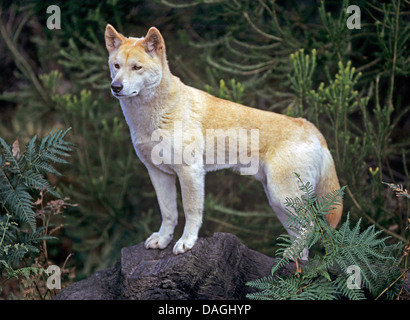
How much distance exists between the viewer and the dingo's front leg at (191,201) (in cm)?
426

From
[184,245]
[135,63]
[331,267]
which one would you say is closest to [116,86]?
[135,63]

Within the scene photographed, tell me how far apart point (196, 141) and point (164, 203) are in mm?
690

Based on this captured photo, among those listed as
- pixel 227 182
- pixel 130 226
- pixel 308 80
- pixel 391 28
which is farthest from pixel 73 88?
pixel 391 28

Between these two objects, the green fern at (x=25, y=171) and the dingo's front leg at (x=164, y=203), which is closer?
the green fern at (x=25, y=171)

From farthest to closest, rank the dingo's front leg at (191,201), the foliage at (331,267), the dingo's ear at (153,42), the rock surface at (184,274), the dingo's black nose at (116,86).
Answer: the dingo's front leg at (191,201), the rock surface at (184,274), the dingo's ear at (153,42), the dingo's black nose at (116,86), the foliage at (331,267)

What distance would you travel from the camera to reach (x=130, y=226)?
27.0ft

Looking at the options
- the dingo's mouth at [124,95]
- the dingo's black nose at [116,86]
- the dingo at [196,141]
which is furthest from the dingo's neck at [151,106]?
the dingo's black nose at [116,86]

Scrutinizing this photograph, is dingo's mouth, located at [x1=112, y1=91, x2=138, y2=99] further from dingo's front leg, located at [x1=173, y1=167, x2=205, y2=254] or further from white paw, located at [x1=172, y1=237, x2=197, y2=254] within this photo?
white paw, located at [x1=172, y1=237, x2=197, y2=254]

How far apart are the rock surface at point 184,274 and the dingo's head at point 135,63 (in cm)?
148

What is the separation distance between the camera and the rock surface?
13.5 ft

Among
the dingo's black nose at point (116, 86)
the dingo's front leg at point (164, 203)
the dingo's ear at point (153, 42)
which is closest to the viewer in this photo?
the dingo's black nose at point (116, 86)

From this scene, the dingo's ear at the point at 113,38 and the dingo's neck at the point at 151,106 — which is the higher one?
the dingo's ear at the point at 113,38

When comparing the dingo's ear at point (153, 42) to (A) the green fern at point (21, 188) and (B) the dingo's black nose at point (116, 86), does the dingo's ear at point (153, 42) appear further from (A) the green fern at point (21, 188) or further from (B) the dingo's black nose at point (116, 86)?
(A) the green fern at point (21, 188)

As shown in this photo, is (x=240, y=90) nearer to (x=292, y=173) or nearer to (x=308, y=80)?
(x=308, y=80)
